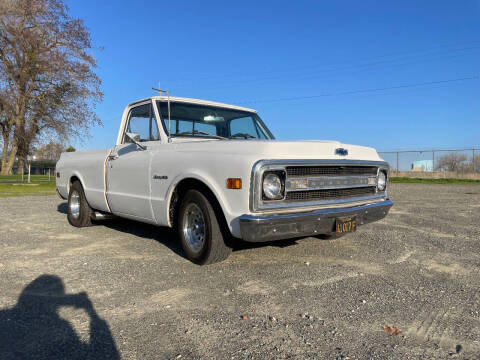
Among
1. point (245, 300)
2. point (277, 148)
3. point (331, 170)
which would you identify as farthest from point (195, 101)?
point (245, 300)

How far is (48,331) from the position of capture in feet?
8.30

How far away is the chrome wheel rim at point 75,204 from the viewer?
6.55m

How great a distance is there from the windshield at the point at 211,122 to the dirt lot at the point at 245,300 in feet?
5.21

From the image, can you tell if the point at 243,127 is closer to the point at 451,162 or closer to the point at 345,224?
the point at 345,224

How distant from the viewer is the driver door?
4703 mm

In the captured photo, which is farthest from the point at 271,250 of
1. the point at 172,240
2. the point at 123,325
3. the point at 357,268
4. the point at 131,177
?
the point at 123,325

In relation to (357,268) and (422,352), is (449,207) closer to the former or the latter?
(357,268)

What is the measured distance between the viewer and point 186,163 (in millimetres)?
4004

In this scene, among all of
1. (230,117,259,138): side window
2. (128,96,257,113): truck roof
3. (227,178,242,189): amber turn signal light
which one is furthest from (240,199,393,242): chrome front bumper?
(128,96,257,113): truck roof

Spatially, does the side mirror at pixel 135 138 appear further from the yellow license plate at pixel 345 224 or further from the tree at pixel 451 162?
the tree at pixel 451 162

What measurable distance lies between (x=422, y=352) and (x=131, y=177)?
3.86 meters

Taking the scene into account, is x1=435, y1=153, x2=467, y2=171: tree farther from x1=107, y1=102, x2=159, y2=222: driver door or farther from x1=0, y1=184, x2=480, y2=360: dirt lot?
x1=107, y1=102, x2=159, y2=222: driver door

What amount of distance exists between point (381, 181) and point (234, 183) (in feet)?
7.76

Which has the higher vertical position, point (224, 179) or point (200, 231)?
point (224, 179)
